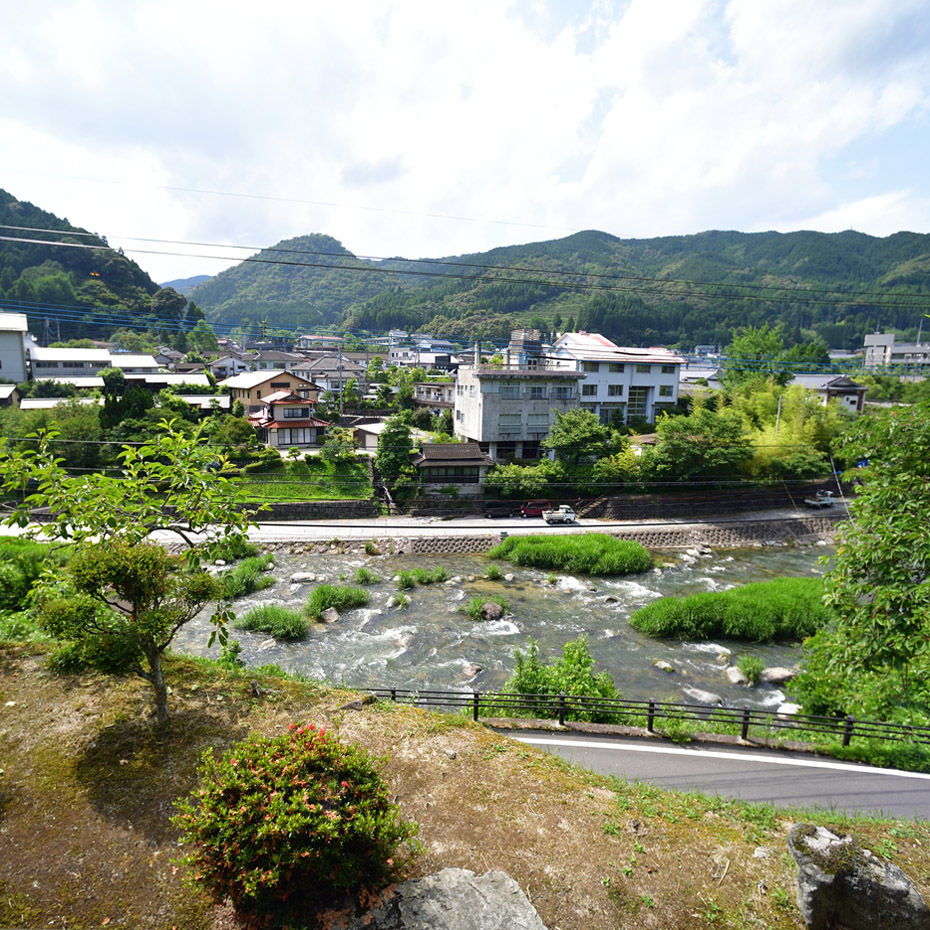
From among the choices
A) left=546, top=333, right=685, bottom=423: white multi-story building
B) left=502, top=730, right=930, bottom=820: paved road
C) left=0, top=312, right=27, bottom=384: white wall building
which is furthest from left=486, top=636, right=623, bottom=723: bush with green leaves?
left=0, top=312, right=27, bottom=384: white wall building

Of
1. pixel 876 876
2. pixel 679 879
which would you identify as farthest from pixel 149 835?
pixel 876 876

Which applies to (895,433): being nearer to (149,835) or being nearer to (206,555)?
(206,555)

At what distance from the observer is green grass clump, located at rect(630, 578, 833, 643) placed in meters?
17.3

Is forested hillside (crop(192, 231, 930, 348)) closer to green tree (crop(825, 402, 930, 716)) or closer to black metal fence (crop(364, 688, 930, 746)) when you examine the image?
green tree (crop(825, 402, 930, 716))

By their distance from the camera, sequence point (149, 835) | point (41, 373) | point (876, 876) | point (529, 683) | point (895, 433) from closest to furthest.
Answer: point (876, 876) → point (149, 835) → point (895, 433) → point (529, 683) → point (41, 373)

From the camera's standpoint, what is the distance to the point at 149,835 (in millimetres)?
5250

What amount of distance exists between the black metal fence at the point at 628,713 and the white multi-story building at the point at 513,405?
26.1 metres

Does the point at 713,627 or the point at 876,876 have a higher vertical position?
the point at 876,876

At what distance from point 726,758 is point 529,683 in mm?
3700

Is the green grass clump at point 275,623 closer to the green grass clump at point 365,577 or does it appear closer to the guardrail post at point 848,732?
the green grass clump at point 365,577

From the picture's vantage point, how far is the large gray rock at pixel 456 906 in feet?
14.4

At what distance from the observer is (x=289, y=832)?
13.6ft

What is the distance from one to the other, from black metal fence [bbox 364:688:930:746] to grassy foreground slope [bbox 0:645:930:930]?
1553 mm

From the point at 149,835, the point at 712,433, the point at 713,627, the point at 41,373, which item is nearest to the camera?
the point at 149,835
